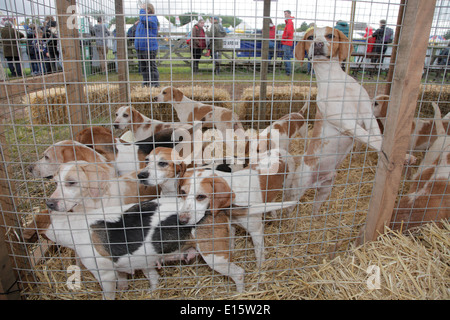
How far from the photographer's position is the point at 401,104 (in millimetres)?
2270

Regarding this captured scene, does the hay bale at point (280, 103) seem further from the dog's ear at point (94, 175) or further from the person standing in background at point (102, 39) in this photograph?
the dog's ear at point (94, 175)

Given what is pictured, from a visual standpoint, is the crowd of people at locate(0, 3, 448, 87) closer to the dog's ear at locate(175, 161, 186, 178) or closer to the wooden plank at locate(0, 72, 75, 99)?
the wooden plank at locate(0, 72, 75, 99)

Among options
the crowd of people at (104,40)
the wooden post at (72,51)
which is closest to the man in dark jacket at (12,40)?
the crowd of people at (104,40)

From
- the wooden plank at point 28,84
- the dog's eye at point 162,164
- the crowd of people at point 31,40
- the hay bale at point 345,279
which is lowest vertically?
the hay bale at point 345,279

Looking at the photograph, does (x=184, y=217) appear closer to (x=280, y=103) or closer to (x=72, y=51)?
(x=72, y=51)

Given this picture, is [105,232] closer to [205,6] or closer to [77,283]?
[77,283]

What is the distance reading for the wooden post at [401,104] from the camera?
2.13 metres

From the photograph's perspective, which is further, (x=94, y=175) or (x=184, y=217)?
(x=94, y=175)

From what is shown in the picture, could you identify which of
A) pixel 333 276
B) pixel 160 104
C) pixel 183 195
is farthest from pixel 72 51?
pixel 333 276
